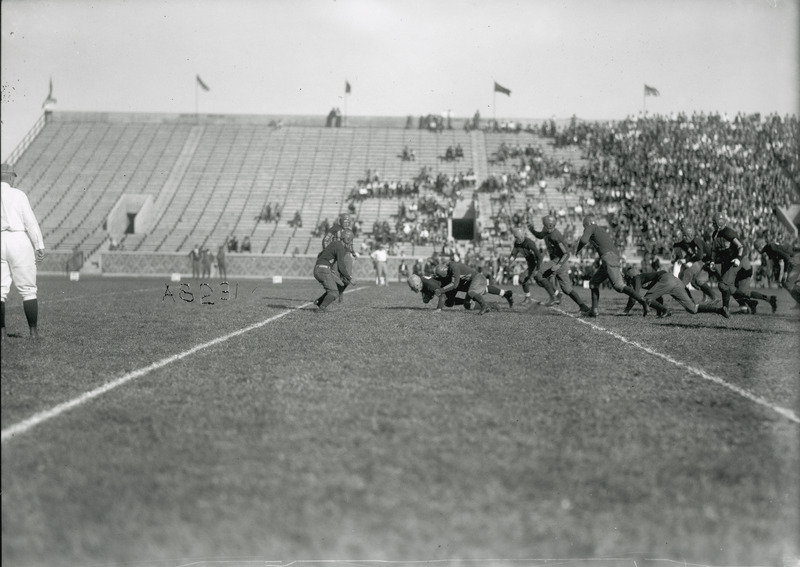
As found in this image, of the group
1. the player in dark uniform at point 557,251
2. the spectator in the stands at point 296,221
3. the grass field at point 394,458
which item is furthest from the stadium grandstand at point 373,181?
the grass field at point 394,458

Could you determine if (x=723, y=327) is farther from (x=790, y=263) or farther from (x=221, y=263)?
(x=221, y=263)

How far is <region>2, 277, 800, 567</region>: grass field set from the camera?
330 cm

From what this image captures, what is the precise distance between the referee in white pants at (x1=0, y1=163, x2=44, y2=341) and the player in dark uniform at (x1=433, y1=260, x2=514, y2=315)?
7.55 m

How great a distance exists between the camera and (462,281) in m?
15.2

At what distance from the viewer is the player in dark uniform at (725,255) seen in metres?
14.4

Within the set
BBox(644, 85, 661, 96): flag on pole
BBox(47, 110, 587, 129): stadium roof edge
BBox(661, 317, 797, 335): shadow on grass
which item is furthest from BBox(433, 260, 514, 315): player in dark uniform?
BBox(47, 110, 587, 129): stadium roof edge

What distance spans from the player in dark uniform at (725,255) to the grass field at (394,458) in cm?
620

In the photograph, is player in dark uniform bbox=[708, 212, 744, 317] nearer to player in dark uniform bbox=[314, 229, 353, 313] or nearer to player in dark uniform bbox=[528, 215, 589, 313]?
player in dark uniform bbox=[528, 215, 589, 313]

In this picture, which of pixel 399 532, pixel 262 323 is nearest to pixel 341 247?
pixel 262 323

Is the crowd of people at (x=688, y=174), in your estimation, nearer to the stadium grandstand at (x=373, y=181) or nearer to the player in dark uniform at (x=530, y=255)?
the stadium grandstand at (x=373, y=181)

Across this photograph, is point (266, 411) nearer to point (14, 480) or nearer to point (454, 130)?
point (14, 480)

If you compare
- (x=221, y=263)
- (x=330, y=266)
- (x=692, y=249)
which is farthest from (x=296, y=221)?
(x=692, y=249)

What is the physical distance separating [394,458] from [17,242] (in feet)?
21.0

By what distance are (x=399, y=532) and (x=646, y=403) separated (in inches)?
128
